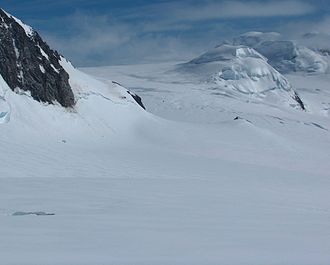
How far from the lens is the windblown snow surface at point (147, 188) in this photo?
7.35 m

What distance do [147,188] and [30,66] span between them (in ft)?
42.9

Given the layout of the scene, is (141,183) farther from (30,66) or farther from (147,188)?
(30,66)

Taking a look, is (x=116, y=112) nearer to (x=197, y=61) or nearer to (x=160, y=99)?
(x=160, y=99)

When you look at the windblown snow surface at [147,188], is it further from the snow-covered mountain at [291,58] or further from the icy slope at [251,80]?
the snow-covered mountain at [291,58]

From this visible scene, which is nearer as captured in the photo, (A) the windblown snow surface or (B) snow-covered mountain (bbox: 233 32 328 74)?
(A) the windblown snow surface

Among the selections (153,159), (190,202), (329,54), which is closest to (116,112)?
(153,159)

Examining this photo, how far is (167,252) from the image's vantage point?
23.5 feet

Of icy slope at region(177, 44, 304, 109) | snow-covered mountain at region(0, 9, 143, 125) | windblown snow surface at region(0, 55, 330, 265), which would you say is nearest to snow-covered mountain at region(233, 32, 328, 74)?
icy slope at region(177, 44, 304, 109)

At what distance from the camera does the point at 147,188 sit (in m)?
14.7

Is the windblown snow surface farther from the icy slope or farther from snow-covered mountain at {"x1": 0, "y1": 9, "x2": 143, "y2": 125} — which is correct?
the icy slope

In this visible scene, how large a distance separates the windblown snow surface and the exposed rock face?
823mm

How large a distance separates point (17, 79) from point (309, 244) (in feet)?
61.2

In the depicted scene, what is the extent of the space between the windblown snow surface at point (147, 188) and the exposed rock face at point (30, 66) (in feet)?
2.70

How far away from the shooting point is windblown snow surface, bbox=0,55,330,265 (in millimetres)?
7348
